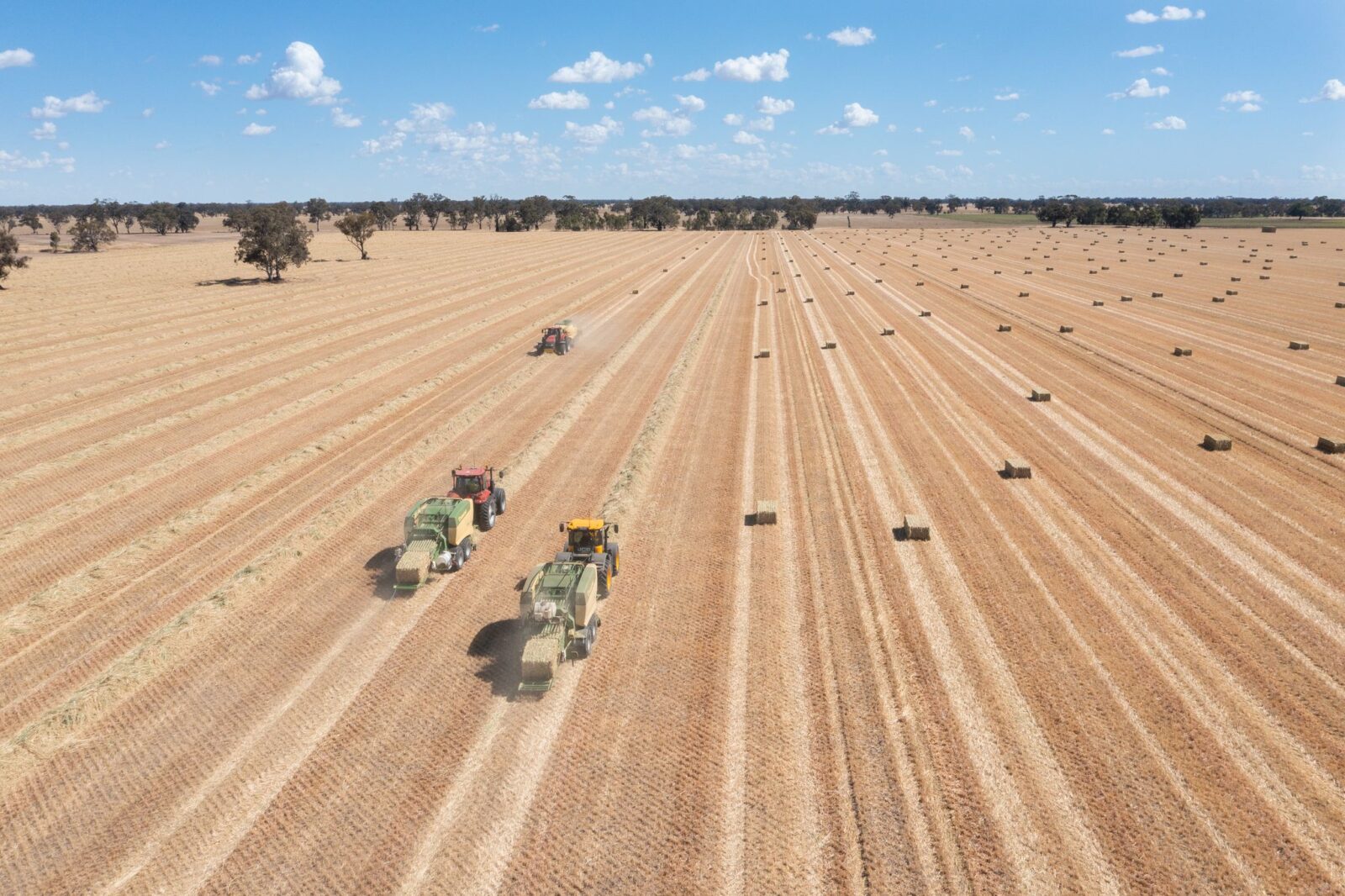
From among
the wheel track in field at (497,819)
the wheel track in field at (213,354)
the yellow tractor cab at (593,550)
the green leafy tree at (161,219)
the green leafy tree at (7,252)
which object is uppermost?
the green leafy tree at (161,219)

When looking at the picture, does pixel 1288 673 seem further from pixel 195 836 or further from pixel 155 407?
pixel 155 407

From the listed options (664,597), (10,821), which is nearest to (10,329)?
(10,821)

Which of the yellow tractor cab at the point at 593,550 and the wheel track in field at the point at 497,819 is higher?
the yellow tractor cab at the point at 593,550

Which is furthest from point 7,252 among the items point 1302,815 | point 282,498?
point 1302,815

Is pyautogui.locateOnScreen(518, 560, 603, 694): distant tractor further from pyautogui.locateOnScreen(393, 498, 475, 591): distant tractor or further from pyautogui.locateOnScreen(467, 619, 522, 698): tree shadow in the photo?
pyautogui.locateOnScreen(393, 498, 475, 591): distant tractor

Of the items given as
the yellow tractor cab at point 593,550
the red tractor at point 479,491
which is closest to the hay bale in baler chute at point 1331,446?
the yellow tractor cab at point 593,550

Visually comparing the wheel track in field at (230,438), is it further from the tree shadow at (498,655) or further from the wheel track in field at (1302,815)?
the wheel track in field at (1302,815)

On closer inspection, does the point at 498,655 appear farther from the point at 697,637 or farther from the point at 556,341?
the point at 556,341
